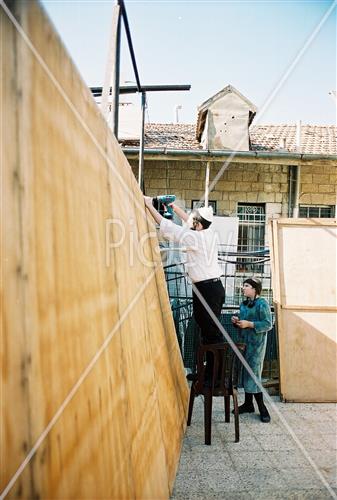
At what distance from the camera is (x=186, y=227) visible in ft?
12.9

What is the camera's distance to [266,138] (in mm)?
14688

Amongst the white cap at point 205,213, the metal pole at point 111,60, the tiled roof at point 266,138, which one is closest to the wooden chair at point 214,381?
the white cap at point 205,213

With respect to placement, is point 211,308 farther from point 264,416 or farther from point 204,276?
point 264,416

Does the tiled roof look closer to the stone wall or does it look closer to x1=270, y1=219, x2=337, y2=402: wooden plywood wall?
the stone wall

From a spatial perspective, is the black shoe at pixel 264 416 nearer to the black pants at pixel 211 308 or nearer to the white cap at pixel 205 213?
the black pants at pixel 211 308

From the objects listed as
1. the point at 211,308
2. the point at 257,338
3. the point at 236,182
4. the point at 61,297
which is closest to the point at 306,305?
the point at 257,338

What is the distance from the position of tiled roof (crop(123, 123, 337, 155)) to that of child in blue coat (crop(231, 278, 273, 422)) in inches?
340

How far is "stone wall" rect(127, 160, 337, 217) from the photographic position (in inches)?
522

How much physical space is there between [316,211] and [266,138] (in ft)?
10.0

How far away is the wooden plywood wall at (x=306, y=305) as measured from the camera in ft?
16.8

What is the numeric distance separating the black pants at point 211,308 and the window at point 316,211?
10.3 meters

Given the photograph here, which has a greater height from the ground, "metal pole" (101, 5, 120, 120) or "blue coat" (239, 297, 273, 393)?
"metal pole" (101, 5, 120, 120)

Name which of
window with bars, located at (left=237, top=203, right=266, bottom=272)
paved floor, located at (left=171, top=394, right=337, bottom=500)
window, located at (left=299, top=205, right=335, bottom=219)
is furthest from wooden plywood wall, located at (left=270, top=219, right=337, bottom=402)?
window, located at (left=299, top=205, right=335, bottom=219)

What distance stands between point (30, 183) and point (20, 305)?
0.29m
